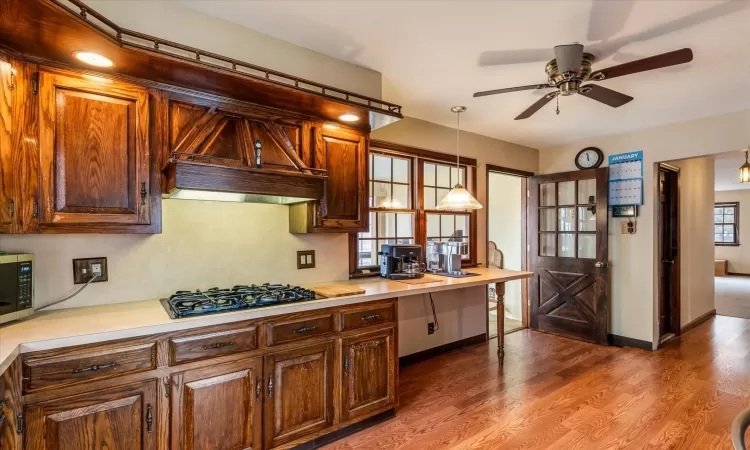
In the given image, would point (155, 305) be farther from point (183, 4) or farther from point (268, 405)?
point (183, 4)

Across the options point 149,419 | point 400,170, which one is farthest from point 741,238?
point 149,419

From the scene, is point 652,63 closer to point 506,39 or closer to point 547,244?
point 506,39

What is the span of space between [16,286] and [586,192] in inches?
197

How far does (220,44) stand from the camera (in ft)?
6.68

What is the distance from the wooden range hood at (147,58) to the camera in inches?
54.3

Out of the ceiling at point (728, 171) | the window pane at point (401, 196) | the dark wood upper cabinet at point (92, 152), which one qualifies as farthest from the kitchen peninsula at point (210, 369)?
the ceiling at point (728, 171)

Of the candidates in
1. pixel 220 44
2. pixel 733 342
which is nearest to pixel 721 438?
pixel 733 342

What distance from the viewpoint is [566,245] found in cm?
455

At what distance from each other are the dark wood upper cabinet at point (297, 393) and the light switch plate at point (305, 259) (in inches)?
28.6

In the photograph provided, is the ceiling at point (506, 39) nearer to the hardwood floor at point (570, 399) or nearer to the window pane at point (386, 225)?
the window pane at point (386, 225)

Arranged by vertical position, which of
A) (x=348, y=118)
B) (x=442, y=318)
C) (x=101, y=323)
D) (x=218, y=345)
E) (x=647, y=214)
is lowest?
(x=442, y=318)

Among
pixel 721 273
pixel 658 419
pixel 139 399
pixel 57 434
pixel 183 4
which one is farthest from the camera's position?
pixel 721 273

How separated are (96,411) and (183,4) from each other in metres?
1.96

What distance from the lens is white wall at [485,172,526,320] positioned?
550cm
